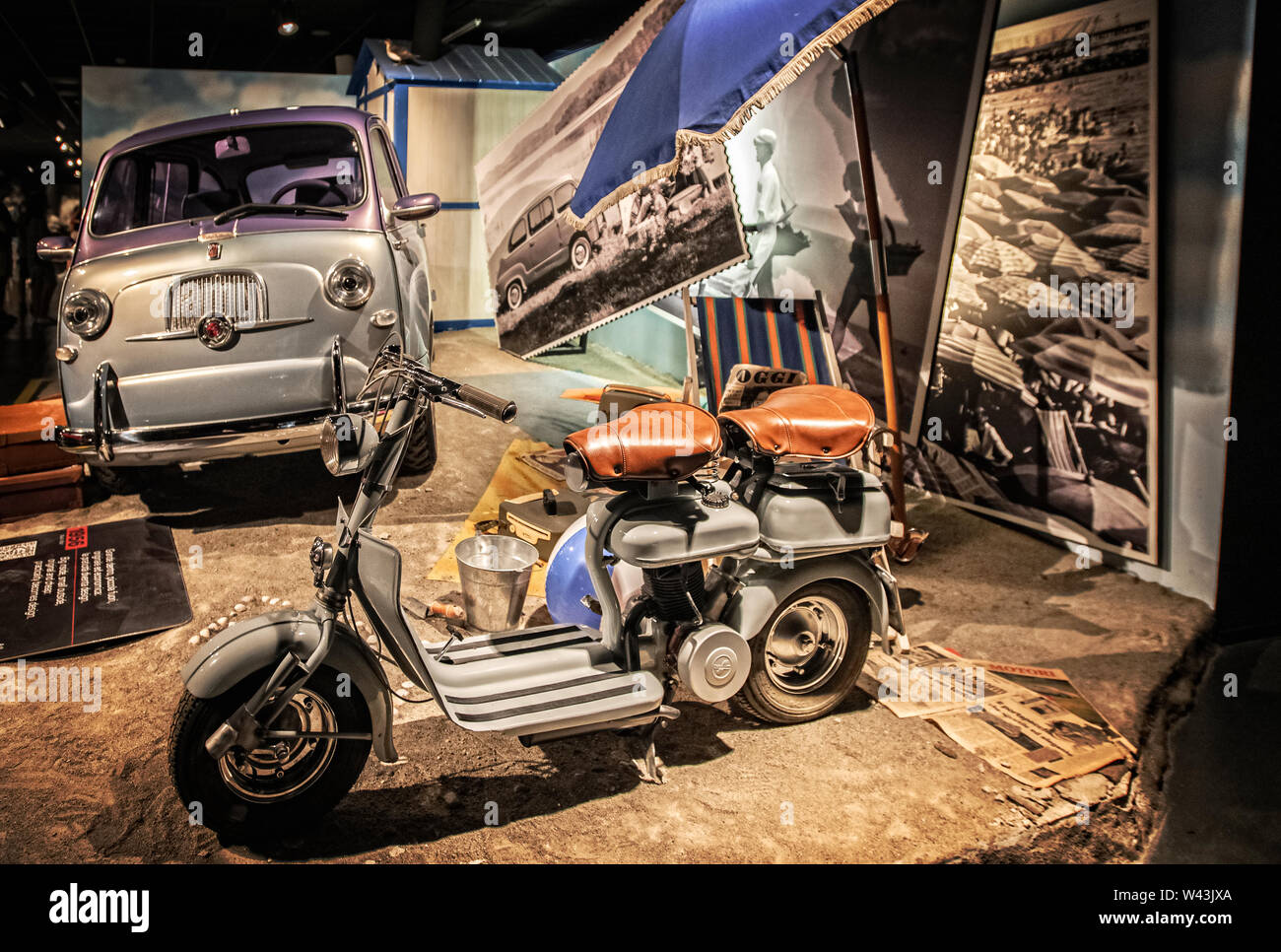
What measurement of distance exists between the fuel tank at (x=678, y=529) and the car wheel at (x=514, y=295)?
3.85 meters

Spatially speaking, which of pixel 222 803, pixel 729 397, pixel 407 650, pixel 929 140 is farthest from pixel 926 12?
pixel 222 803

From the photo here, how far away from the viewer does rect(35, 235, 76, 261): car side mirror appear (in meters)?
4.79

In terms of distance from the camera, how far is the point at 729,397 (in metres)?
4.71

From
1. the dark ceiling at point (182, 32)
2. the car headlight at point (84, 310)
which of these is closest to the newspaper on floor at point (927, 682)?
the car headlight at point (84, 310)

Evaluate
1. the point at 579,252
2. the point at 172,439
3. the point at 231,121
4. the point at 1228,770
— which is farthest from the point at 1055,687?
the point at 231,121

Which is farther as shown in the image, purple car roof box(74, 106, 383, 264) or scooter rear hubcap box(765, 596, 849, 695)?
purple car roof box(74, 106, 383, 264)

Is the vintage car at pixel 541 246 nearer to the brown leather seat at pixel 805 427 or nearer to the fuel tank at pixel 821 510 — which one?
the brown leather seat at pixel 805 427

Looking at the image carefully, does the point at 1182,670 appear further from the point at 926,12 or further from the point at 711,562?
the point at 926,12

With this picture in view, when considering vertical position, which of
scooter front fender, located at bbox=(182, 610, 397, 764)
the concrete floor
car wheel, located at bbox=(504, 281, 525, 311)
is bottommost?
A: the concrete floor

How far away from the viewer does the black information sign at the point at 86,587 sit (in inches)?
144

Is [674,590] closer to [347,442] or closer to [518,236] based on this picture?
[347,442]

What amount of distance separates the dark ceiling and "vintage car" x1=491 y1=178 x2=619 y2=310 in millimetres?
2751

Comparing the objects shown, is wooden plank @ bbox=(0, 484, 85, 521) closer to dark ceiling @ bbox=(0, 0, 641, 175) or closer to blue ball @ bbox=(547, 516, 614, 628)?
blue ball @ bbox=(547, 516, 614, 628)

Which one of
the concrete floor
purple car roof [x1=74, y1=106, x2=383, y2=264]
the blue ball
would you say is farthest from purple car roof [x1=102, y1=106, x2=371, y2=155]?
the concrete floor
